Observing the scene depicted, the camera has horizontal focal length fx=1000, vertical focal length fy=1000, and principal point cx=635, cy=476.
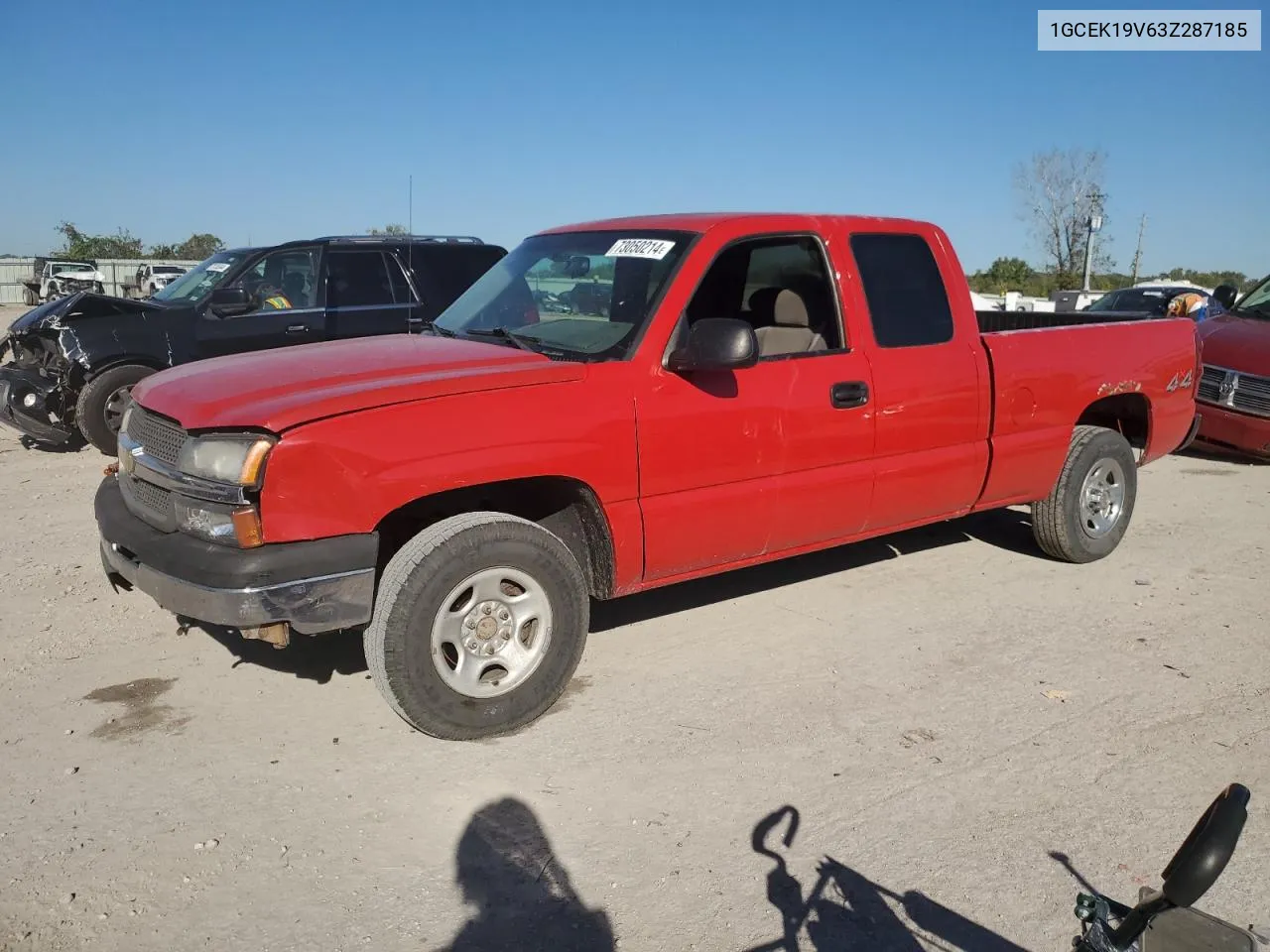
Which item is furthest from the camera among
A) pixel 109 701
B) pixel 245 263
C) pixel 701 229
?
pixel 245 263

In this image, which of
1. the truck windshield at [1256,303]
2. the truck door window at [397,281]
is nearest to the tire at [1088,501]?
the truck windshield at [1256,303]

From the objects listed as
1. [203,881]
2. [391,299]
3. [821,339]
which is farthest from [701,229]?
[391,299]

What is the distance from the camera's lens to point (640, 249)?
176 inches

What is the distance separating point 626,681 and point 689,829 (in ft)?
3.80

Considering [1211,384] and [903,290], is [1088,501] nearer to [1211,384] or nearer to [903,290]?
[903,290]

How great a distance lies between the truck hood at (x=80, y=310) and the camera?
29.1ft

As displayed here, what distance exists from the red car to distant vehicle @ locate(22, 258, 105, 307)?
83.2 ft

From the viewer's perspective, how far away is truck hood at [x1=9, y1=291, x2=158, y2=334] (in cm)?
886

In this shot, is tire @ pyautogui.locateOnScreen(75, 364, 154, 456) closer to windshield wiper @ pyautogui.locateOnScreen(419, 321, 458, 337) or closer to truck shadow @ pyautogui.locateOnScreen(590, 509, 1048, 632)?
windshield wiper @ pyautogui.locateOnScreen(419, 321, 458, 337)

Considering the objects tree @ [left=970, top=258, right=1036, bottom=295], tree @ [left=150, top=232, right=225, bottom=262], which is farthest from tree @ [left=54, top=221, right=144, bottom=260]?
tree @ [left=970, top=258, right=1036, bottom=295]

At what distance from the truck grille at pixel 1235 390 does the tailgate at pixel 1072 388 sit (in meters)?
2.94

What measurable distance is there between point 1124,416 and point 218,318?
7.41m

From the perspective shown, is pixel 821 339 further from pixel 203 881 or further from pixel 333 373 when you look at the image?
pixel 203 881

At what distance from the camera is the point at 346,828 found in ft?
10.5
